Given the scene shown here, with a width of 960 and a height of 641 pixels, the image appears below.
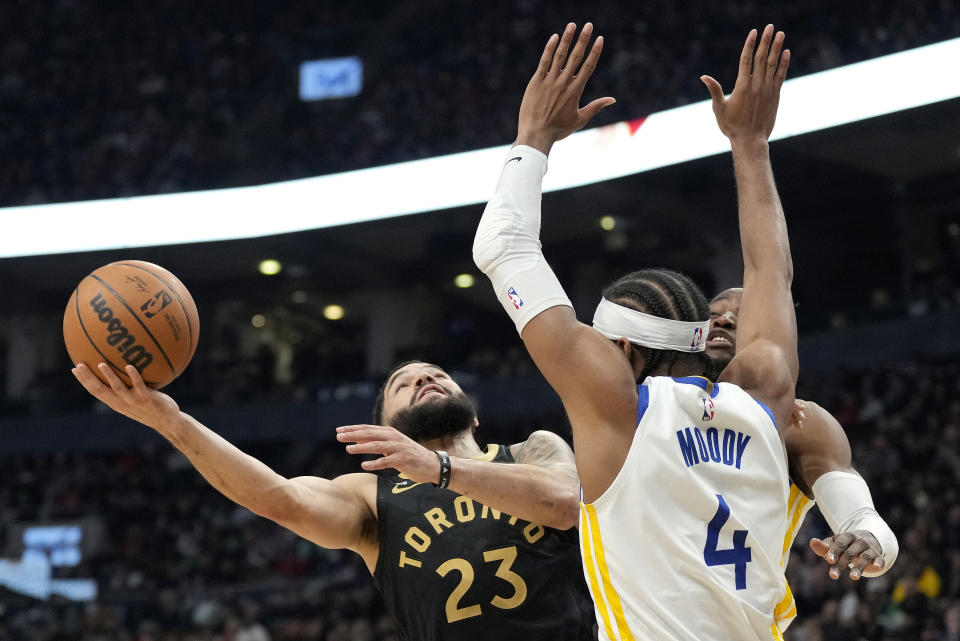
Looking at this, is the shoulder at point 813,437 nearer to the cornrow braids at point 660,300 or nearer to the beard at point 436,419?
the cornrow braids at point 660,300

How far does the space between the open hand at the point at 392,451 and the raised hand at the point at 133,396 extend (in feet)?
2.34

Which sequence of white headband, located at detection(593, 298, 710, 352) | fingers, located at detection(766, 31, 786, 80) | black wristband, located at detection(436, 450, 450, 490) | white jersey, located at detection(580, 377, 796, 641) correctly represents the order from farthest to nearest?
fingers, located at detection(766, 31, 786, 80) → black wristband, located at detection(436, 450, 450, 490) → white headband, located at detection(593, 298, 710, 352) → white jersey, located at detection(580, 377, 796, 641)

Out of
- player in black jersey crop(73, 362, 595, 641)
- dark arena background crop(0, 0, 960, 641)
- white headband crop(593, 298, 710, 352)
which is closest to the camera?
white headband crop(593, 298, 710, 352)

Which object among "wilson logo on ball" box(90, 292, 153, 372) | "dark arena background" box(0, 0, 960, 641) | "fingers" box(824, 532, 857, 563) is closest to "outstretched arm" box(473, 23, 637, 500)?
"fingers" box(824, 532, 857, 563)

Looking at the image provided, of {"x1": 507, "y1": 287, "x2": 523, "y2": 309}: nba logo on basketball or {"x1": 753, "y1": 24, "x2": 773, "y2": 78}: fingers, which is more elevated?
{"x1": 753, "y1": 24, "x2": 773, "y2": 78}: fingers

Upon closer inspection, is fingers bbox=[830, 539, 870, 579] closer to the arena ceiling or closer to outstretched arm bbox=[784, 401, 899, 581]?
outstretched arm bbox=[784, 401, 899, 581]

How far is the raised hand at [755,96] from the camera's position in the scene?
288 cm

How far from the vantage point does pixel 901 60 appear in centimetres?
1277

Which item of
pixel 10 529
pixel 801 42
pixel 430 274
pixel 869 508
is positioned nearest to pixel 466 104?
pixel 430 274

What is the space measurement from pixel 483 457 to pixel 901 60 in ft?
35.2

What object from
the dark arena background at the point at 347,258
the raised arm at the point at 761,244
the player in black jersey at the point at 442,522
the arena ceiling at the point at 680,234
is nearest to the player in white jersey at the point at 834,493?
the raised arm at the point at 761,244

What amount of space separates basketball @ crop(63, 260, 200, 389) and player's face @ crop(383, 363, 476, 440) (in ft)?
2.88

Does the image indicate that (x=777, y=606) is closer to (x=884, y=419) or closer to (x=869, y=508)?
(x=869, y=508)

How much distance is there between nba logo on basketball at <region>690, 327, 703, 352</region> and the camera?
8.11 feet
